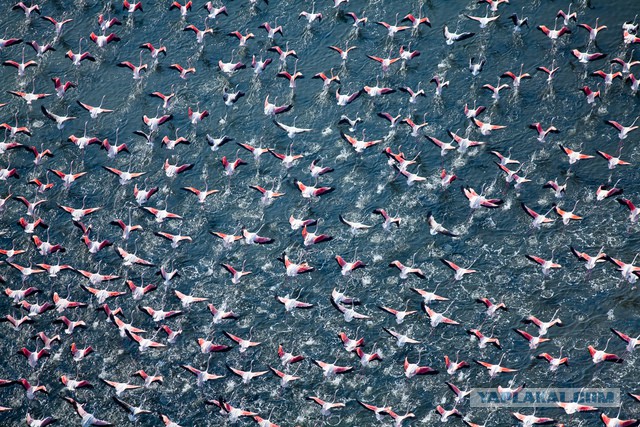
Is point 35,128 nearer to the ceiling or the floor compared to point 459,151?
nearer to the ceiling

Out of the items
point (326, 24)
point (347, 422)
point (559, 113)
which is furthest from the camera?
point (326, 24)

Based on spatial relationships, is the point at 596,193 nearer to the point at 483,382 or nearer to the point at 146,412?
the point at 483,382

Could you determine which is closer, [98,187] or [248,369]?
[248,369]

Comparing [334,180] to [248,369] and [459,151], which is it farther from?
[248,369]

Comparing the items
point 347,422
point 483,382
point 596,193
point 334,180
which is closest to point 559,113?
point 596,193

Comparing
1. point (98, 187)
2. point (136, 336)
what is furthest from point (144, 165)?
point (136, 336)

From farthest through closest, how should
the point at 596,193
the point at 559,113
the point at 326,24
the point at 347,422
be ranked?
the point at 326,24, the point at 559,113, the point at 596,193, the point at 347,422
